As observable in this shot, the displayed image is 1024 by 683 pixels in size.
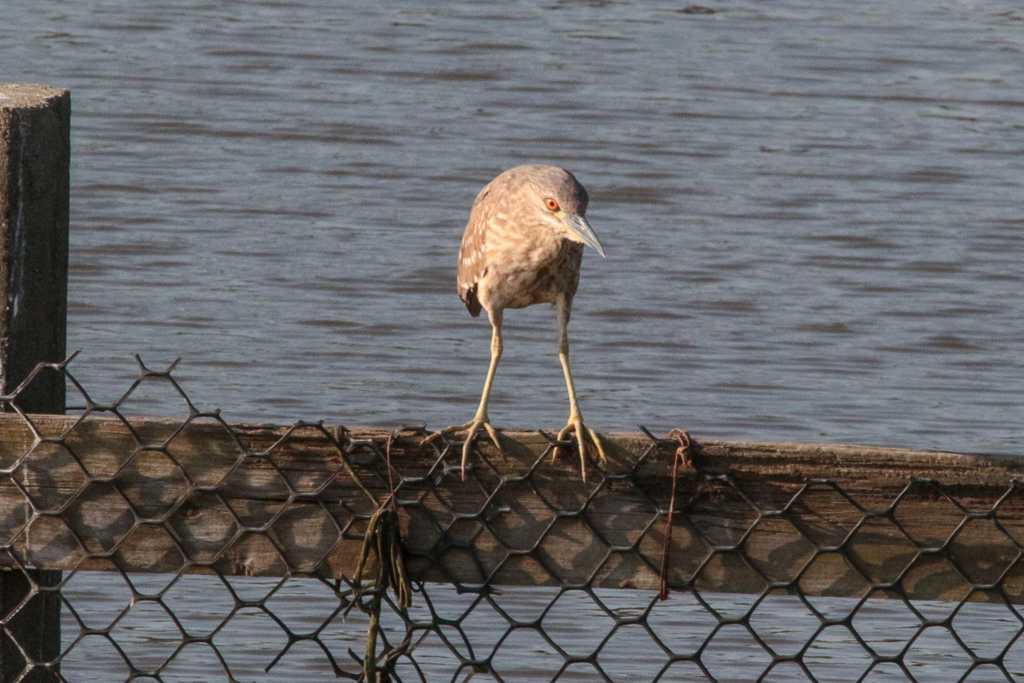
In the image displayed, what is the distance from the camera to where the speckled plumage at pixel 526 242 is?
13.4 feet

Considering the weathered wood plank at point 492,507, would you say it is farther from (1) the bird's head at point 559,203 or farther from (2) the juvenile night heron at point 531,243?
(1) the bird's head at point 559,203

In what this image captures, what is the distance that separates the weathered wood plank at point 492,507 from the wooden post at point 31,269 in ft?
0.58

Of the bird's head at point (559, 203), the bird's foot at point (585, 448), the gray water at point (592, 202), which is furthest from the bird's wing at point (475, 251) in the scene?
the gray water at point (592, 202)

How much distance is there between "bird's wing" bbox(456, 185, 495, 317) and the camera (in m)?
4.24

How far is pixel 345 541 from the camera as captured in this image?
3250mm

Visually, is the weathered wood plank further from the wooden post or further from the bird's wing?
the bird's wing

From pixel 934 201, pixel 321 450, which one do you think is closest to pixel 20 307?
pixel 321 450

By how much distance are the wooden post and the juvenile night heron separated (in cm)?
93

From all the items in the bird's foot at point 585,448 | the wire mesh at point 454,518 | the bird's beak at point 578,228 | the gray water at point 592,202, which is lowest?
the gray water at point 592,202

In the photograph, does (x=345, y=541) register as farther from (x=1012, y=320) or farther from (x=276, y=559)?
(x=1012, y=320)

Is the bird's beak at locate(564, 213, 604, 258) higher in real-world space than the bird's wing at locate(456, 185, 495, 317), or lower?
higher

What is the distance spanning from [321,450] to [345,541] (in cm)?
16

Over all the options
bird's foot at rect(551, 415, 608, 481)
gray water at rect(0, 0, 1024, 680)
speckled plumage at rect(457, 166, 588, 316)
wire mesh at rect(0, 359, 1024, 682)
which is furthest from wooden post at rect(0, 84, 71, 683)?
gray water at rect(0, 0, 1024, 680)

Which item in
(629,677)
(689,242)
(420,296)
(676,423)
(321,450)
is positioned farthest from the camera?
(689,242)
